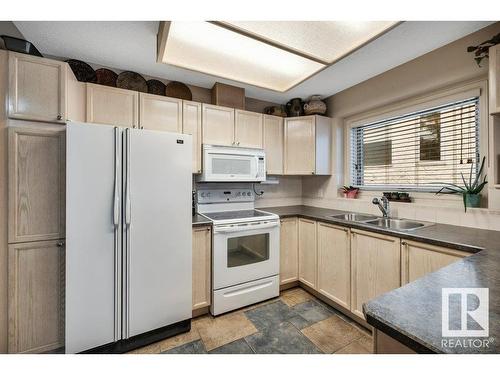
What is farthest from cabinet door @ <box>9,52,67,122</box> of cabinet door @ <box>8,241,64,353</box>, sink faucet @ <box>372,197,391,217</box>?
sink faucet @ <box>372,197,391,217</box>

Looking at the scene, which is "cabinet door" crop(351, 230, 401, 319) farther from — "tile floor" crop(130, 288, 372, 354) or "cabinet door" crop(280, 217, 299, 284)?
"cabinet door" crop(280, 217, 299, 284)

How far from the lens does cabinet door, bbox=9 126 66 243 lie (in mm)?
1445

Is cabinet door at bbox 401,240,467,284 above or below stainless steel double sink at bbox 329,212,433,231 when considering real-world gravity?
below

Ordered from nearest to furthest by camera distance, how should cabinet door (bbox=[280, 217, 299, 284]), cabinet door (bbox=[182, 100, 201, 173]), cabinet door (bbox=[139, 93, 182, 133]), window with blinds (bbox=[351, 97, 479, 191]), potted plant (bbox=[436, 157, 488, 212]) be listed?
potted plant (bbox=[436, 157, 488, 212]) → window with blinds (bbox=[351, 97, 479, 191]) → cabinet door (bbox=[139, 93, 182, 133]) → cabinet door (bbox=[182, 100, 201, 173]) → cabinet door (bbox=[280, 217, 299, 284])

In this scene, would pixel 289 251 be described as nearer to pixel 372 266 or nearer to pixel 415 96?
pixel 372 266

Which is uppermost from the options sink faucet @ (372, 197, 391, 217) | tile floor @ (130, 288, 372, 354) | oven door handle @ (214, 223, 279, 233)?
sink faucet @ (372, 197, 391, 217)

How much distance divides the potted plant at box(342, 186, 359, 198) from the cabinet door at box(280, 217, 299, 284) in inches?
30.3

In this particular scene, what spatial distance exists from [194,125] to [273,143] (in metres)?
1.02

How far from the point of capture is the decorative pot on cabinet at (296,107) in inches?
116
